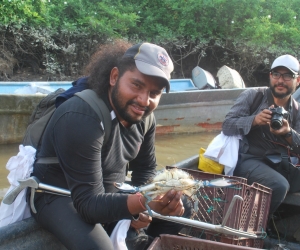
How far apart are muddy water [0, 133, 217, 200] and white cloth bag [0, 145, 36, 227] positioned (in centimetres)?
349

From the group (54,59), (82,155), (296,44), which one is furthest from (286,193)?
(296,44)

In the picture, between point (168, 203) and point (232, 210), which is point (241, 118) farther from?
point (168, 203)

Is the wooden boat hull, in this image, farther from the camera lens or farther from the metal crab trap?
the metal crab trap

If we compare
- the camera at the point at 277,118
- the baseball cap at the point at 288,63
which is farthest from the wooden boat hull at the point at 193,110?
the camera at the point at 277,118

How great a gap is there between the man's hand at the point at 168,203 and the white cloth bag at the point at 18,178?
29.0 inches

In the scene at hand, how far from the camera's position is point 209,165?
3.56 metres

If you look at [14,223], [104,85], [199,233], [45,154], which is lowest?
[199,233]

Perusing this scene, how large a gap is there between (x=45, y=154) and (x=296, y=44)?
43.7 feet

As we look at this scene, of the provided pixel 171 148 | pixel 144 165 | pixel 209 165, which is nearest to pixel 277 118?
pixel 209 165

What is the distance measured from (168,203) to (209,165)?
1878 millimetres

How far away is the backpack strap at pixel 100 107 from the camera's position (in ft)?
6.36

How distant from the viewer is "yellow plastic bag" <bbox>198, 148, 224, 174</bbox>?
353 cm

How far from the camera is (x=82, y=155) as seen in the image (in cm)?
183

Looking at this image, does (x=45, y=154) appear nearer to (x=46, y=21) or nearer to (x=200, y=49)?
(x=46, y=21)
